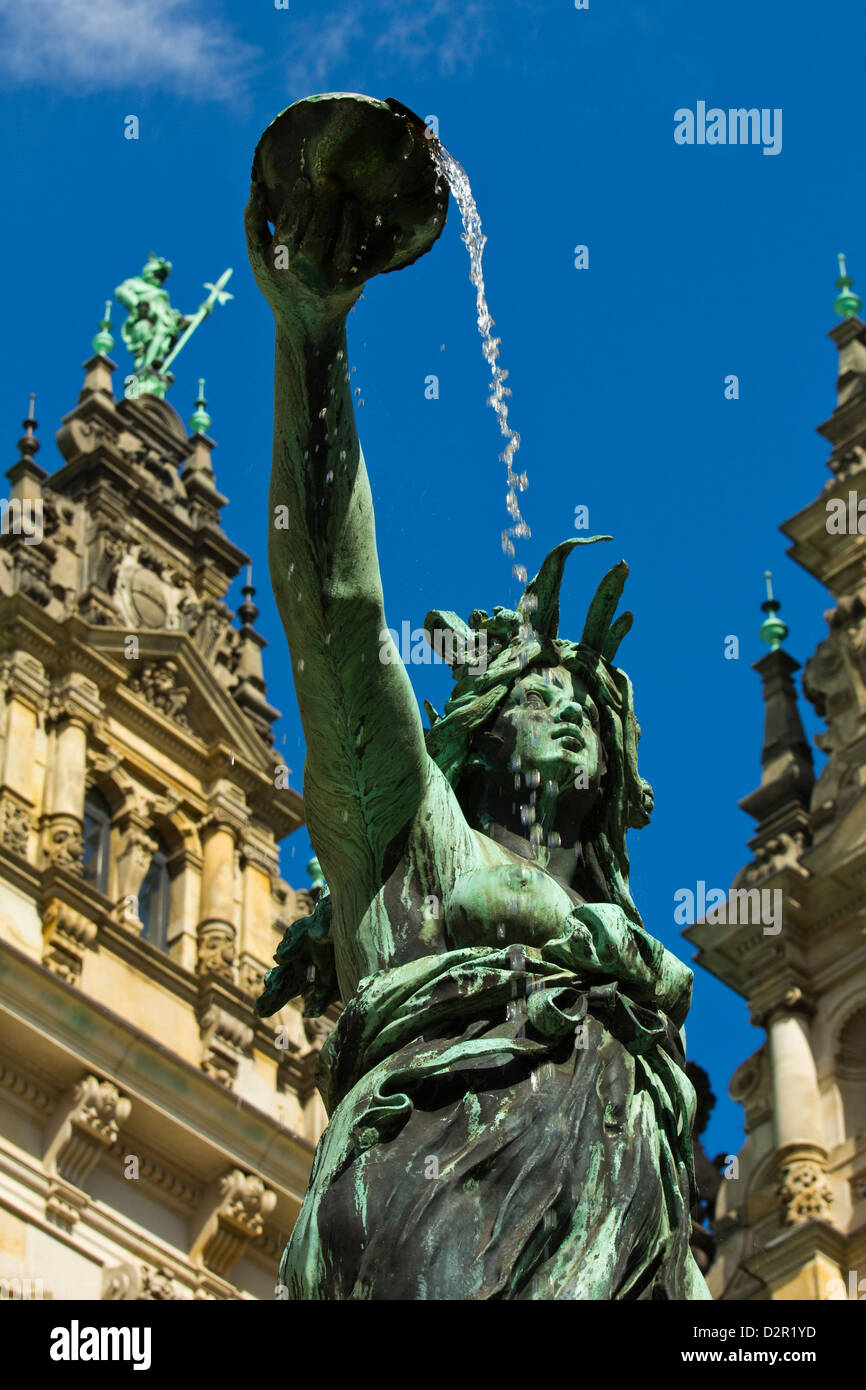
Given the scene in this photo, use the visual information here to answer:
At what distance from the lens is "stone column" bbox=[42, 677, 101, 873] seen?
2791 cm

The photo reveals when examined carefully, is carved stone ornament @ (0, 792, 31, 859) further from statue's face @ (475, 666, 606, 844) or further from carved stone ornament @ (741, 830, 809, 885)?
statue's face @ (475, 666, 606, 844)

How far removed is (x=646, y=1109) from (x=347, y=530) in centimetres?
110

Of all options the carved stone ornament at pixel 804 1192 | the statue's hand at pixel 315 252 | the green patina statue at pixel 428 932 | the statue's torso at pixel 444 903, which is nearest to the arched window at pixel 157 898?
Answer: the carved stone ornament at pixel 804 1192

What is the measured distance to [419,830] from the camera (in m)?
5.18

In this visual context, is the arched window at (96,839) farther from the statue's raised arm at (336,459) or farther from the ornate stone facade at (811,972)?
the statue's raised arm at (336,459)

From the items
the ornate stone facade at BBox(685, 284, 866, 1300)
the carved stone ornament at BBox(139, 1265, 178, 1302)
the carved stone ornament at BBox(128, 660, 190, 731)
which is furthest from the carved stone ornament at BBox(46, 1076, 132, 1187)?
the ornate stone facade at BBox(685, 284, 866, 1300)

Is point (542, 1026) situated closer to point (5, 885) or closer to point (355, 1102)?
point (355, 1102)

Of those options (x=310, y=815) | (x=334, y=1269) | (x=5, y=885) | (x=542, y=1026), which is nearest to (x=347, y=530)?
(x=310, y=815)

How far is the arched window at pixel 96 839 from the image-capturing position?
97.2 feet

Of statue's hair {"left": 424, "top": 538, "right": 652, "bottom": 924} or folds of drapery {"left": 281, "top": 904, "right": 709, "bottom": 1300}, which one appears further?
statue's hair {"left": 424, "top": 538, "right": 652, "bottom": 924}

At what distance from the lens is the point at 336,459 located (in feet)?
16.4

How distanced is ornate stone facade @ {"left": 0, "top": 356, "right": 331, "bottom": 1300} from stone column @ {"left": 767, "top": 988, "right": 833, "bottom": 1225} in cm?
592

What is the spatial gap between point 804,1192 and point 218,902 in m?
7.36

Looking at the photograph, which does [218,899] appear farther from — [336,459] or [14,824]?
[336,459]
